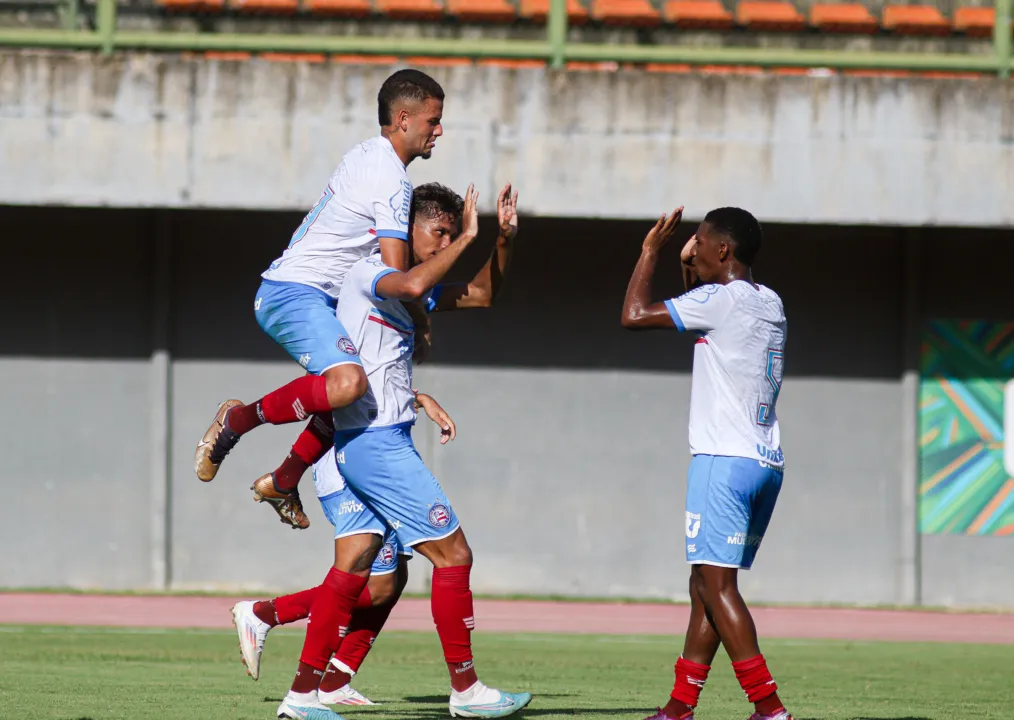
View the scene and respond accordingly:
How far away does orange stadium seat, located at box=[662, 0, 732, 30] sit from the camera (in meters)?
15.4

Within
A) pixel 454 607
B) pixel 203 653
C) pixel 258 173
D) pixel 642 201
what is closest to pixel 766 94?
pixel 642 201

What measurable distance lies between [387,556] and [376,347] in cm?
135

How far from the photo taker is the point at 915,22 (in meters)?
15.4

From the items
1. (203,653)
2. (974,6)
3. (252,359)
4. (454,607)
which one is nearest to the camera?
(454,607)

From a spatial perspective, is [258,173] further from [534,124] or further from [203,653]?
[203,653]

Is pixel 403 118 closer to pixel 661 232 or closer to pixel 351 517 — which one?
pixel 661 232

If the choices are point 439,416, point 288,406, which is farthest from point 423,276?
point 439,416

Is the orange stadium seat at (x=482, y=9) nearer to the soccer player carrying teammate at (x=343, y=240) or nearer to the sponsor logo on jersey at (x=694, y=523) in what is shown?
the soccer player carrying teammate at (x=343, y=240)

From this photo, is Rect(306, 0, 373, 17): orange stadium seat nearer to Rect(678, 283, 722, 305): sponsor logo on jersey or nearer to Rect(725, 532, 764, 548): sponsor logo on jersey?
Rect(678, 283, 722, 305): sponsor logo on jersey

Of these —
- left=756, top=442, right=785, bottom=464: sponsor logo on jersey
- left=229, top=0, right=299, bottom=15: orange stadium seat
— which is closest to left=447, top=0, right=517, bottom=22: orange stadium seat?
left=229, top=0, right=299, bottom=15: orange stadium seat

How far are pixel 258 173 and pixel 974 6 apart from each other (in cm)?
746

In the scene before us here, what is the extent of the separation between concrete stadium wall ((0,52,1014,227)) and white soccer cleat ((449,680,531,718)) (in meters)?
6.98

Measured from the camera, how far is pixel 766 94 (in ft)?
43.0

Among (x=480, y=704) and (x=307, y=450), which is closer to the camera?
(x=480, y=704)
